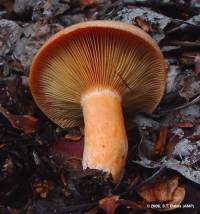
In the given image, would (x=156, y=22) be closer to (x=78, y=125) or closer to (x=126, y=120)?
(x=126, y=120)

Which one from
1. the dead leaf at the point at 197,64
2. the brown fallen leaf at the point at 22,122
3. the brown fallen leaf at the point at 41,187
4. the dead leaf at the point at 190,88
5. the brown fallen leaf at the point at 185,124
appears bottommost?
the brown fallen leaf at the point at 41,187

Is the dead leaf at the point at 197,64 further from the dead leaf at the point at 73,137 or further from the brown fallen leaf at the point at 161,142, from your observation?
the dead leaf at the point at 73,137

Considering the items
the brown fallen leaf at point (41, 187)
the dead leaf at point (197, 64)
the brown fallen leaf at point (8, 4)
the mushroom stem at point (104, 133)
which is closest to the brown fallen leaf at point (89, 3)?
the brown fallen leaf at point (8, 4)

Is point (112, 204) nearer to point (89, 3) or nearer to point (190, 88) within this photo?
point (190, 88)

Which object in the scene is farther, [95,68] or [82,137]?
[82,137]

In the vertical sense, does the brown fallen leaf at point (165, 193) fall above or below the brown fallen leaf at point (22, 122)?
below

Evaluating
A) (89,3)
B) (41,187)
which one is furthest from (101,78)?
(89,3)
